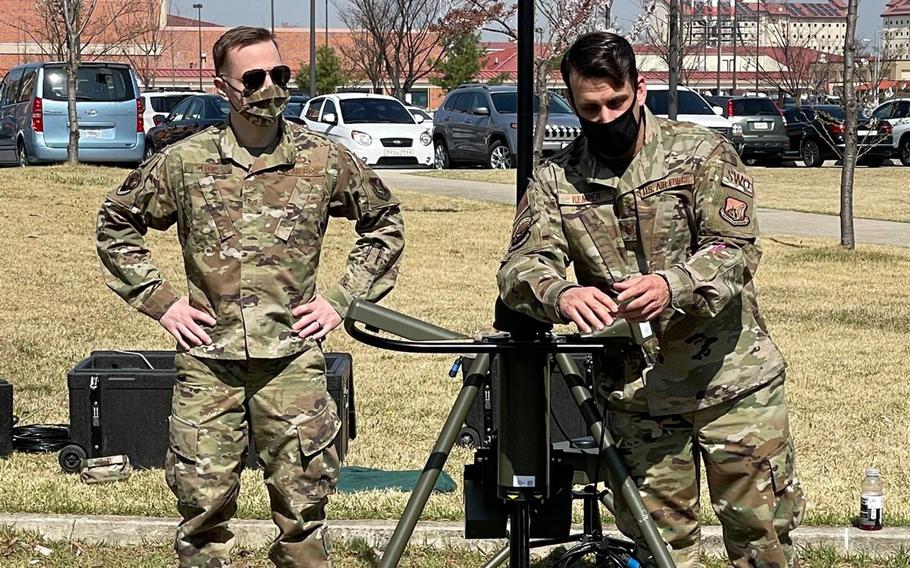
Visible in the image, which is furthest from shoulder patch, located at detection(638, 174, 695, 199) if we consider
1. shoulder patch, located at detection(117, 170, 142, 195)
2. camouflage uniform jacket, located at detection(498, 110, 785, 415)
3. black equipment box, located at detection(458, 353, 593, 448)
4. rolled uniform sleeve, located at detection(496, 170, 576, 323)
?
black equipment box, located at detection(458, 353, 593, 448)

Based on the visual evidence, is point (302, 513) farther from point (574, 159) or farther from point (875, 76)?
point (875, 76)

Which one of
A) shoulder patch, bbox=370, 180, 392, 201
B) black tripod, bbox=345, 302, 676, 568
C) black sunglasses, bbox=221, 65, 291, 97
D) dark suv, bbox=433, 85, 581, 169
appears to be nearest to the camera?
black tripod, bbox=345, 302, 676, 568

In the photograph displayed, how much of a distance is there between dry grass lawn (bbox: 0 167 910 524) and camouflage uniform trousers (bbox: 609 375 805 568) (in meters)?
1.95

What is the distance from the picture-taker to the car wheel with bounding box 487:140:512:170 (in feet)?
87.8

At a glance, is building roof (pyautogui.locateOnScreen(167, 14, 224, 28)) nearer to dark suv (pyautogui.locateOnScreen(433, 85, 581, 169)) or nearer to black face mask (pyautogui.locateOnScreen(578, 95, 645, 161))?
dark suv (pyautogui.locateOnScreen(433, 85, 581, 169))

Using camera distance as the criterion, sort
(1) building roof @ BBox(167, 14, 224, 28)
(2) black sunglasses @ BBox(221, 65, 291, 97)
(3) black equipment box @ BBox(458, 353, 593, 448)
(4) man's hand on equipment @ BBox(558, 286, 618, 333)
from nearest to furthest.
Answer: (4) man's hand on equipment @ BBox(558, 286, 618, 333) < (2) black sunglasses @ BBox(221, 65, 291, 97) < (3) black equipment box @ BBox(458, 353, 593, 448) < (1) building roof @ BBox(167, 14, 224, 28)

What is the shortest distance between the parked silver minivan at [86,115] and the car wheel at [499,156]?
6.92 meters

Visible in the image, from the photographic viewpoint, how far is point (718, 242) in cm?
363

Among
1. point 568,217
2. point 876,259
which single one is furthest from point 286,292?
point 876,259

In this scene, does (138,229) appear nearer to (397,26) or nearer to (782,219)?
(782,219)

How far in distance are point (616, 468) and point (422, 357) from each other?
6.22 m

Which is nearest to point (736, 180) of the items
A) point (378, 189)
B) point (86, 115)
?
point (378, 189)

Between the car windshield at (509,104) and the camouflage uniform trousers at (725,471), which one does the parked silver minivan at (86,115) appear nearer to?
the car windshield at (509,104)

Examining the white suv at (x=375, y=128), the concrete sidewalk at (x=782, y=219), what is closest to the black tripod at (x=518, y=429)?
the concrete sidewalk at (x=782, y=219)
